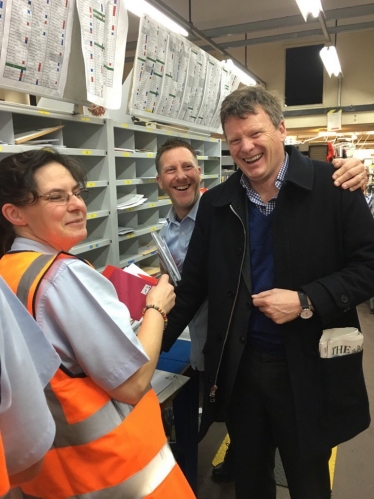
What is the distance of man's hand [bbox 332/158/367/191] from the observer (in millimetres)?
1300

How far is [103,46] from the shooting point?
2061 mm

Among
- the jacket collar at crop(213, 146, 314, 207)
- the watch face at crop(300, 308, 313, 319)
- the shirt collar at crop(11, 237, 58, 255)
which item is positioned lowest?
the watch face at crop(300, 308, 313, 319)

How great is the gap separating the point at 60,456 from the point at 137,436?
189 mm

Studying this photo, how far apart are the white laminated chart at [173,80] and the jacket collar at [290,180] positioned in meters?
1.43

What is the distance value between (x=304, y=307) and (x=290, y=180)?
424mm

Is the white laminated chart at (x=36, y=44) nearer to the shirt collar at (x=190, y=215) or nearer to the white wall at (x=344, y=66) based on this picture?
the shirt collar at (x=190, y=215)

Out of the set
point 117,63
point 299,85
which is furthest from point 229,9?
point 117,63

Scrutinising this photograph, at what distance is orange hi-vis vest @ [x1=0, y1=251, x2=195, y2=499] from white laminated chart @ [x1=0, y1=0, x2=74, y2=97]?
3.46ft

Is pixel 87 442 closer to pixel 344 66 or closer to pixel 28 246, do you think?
pixel 28 246

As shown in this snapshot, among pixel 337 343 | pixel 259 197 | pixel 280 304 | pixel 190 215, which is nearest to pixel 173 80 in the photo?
pixel 190 215

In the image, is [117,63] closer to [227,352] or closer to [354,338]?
[227,352]

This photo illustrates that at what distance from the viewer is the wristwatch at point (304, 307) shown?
1.25 m

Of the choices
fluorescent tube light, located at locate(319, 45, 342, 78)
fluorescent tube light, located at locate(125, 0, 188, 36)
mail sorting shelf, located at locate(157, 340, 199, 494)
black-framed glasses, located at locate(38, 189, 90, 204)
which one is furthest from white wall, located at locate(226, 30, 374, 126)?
black-framed glasses, located at locate(38, 189, 90, 204)

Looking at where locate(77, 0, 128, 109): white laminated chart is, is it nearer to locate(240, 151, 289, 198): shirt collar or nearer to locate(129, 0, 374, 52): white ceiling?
locate(240, 151, 289, 198): shirt collar
